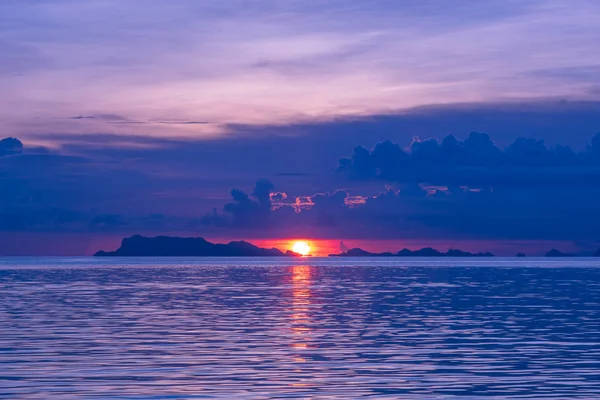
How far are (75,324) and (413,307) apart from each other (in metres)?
29.4

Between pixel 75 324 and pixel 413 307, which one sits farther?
pixel 413 307

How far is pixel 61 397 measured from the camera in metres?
32.5

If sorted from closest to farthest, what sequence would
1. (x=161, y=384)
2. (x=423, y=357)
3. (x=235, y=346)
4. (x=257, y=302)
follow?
(x=161, y=384), (x=423, y=357), (x=235, y=346), (x=257, y=302)

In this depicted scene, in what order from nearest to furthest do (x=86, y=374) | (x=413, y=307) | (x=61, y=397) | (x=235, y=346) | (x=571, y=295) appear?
(x=61, y=397) → (x=86, y=374) → (x=235, y=346) → (x=413, y=307) → (x=571, y=295)

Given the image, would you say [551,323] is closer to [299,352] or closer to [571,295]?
[299,352]

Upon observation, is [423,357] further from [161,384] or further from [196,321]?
[196,321]

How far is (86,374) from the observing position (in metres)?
37.7

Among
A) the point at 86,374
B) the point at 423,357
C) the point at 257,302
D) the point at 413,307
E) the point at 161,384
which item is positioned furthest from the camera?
the point at 257,302

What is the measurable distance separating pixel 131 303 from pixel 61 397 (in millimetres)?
51555

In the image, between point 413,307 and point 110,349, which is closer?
point 110,349

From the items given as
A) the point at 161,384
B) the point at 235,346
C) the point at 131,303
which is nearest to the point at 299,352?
the point at 235,346

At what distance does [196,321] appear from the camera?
63469mm

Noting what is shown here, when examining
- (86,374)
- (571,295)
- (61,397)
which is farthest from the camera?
(571,295)

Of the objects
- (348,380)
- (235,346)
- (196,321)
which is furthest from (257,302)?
(348,380)
